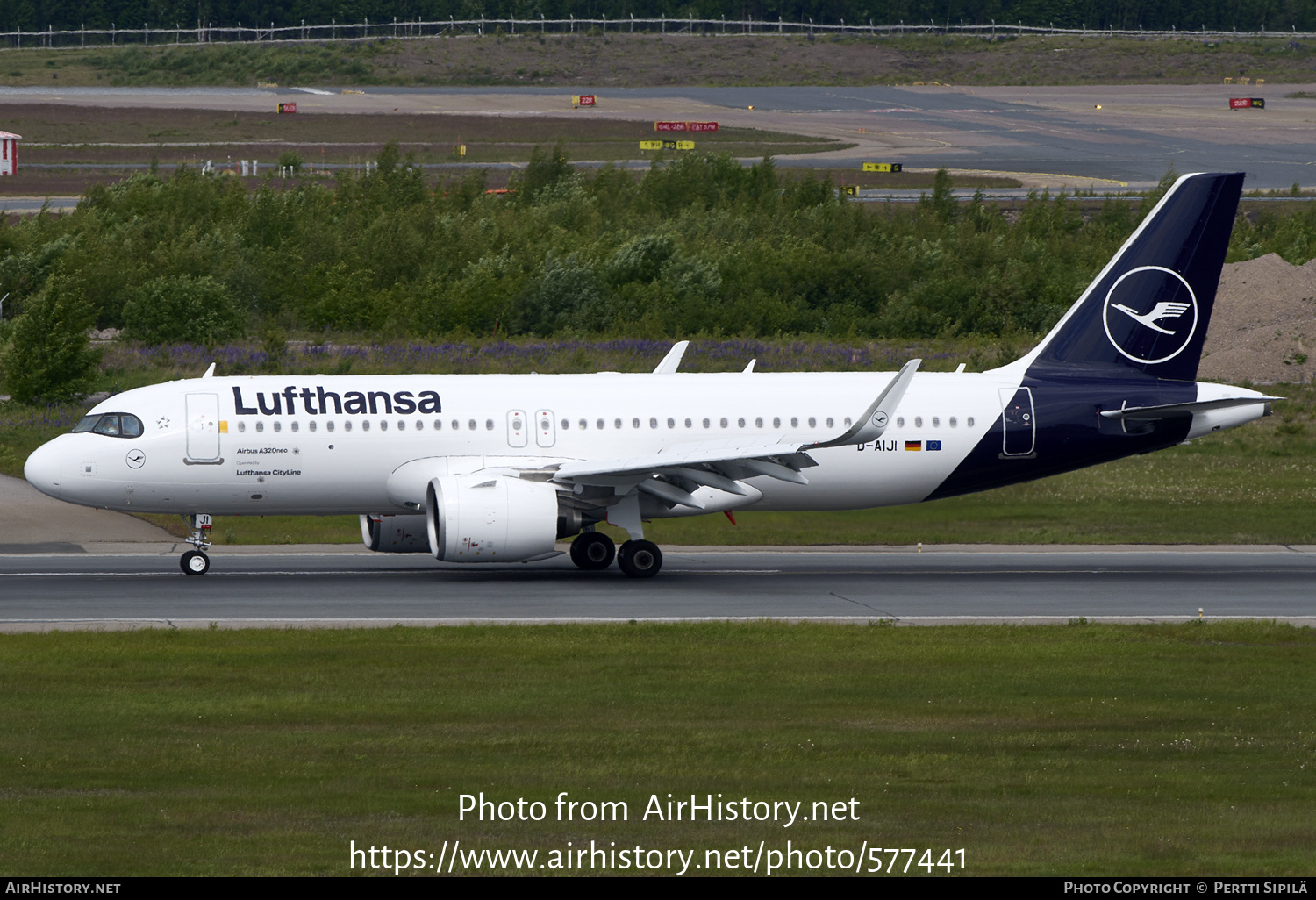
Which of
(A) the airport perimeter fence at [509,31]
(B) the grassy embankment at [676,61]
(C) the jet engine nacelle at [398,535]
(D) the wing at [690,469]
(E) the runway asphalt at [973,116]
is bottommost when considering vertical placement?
(C) the jet engine nacelle at [398,535]

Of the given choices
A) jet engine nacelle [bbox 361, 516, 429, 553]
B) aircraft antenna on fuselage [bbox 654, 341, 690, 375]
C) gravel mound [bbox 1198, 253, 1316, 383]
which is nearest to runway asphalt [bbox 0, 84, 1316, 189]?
gravel mound [bbox 1198, 253, 1316, 383]

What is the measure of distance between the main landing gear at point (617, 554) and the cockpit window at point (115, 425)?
8.91m

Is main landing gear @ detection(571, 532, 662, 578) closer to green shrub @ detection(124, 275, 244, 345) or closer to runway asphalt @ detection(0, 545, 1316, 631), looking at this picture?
runway asphalt @ detection(0, 545, 1316, 631)

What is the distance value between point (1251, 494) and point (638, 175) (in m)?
64.2

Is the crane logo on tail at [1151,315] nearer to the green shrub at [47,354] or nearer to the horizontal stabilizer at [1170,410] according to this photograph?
the horizontal stabilizer at [1170,410]

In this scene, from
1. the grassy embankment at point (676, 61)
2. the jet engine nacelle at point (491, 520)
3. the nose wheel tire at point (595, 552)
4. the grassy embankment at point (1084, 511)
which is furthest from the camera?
the grassy embankment at point (676, 61)

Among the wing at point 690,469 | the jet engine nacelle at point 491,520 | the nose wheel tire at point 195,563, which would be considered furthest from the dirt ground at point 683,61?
the jet engine nacelle at point 491,520

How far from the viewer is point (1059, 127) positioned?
131m

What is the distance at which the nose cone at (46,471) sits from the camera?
3259 cm

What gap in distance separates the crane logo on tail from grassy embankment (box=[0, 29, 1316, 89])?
132017mm

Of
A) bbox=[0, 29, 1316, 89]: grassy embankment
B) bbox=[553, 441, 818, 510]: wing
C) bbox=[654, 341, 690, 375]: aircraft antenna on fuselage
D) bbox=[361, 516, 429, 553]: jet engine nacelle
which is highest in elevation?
bbox=[0, 29, 1316, 89]: grassy embankment

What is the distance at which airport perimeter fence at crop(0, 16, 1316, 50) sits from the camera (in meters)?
183

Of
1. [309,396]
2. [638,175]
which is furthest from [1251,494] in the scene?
[638,175]
